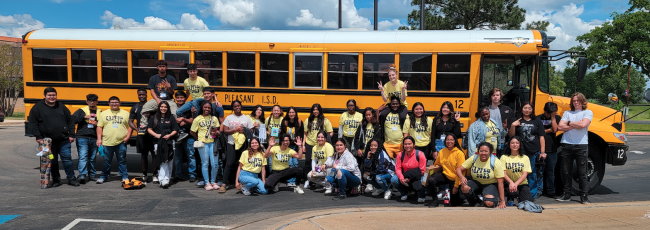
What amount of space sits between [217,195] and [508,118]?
4.70m

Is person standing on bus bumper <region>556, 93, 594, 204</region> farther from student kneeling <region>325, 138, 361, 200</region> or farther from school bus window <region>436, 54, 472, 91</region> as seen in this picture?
student kneeling <region>325, 138, 361, 200</region>

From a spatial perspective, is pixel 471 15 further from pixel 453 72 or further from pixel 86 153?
pixel 86 153

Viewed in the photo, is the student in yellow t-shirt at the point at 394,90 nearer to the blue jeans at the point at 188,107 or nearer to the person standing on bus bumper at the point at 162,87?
the blue jeans at the point at 188,107

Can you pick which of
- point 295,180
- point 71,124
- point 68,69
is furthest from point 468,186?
point 68,69

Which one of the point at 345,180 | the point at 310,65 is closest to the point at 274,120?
the point at 310,65

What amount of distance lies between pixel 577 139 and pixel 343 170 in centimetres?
346

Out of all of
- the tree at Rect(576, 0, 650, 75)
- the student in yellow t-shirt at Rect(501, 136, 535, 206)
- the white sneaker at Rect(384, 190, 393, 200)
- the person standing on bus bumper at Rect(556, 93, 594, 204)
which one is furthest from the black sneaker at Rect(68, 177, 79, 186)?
the tree at Rect(576, 0, 650, 75)

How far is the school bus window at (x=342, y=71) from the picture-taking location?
756 centimetres

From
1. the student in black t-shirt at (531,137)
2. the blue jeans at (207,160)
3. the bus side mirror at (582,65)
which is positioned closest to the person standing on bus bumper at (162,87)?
the blue jeans at (207,160)

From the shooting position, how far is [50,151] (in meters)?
6.66

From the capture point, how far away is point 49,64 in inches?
325

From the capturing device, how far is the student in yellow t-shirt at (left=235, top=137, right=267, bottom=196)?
652cm

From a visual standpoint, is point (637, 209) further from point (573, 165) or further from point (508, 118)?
point (508, 118)

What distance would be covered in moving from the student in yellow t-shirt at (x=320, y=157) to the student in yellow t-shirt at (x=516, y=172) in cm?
257
